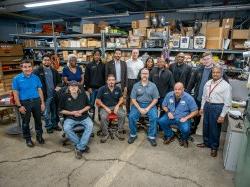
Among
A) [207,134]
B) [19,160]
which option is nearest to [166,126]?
[207,134]

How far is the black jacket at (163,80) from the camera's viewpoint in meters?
3.87

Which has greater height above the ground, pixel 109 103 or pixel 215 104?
pixel 215 104

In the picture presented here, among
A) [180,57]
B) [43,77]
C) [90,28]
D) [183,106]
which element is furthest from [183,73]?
[90,28]

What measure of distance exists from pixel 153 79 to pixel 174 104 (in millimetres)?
731

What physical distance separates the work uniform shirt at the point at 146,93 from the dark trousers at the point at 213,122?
2.99ft

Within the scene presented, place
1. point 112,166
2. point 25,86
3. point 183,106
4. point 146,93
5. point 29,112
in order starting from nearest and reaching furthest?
1. point 112,166
2. point 25,86
3. point 29,112
4. point 183,106
5. point 146,93

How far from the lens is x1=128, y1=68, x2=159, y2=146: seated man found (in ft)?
11.8

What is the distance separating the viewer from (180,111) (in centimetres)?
347

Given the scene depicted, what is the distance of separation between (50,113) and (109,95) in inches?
50.2

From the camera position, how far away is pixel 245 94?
4.10 metres

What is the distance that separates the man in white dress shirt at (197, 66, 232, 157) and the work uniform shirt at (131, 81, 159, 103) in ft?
2.82

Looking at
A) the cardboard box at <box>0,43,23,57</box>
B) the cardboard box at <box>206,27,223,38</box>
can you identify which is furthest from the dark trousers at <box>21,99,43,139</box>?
the cardboard box at <box>0,43,23,57</box>

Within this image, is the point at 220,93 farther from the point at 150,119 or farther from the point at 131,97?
the point at 131,97

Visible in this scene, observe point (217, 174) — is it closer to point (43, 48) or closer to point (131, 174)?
point (131, 174)
